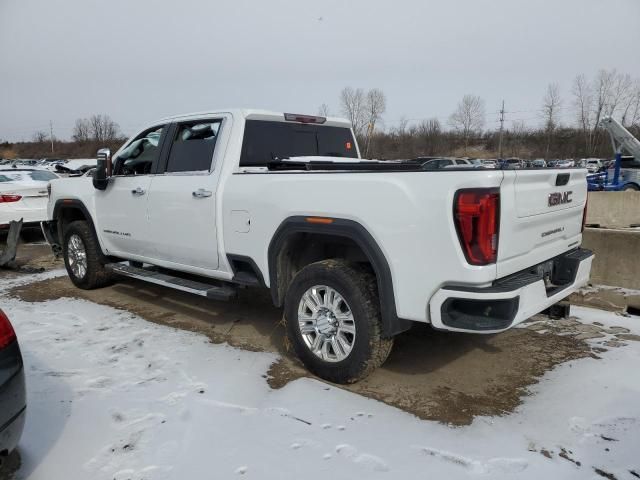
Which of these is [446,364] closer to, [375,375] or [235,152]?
[375,375]

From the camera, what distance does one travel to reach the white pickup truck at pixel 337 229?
2996 mm

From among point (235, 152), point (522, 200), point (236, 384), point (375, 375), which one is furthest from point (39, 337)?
point (522, 200)


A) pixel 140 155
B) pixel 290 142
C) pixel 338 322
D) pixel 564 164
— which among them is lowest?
pixel 338 322

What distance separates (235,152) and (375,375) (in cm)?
227

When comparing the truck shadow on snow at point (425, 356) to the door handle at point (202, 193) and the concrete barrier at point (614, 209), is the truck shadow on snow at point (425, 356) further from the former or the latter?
the concrete barrier at point (614, 209)

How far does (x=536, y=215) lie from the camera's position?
3283 millimetres

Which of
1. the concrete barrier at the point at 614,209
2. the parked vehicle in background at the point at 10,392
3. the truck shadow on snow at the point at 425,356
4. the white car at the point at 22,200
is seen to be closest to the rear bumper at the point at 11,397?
the parked vehicle in background at the point at 10,392

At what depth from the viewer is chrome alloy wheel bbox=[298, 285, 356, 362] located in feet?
11.8

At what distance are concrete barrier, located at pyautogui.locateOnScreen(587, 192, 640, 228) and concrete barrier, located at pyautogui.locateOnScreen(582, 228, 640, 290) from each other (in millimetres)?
5288

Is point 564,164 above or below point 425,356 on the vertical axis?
above

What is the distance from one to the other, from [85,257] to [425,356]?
4468mm

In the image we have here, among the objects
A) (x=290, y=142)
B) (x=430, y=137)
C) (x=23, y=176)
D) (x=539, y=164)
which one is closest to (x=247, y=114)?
(x=290, y=142)

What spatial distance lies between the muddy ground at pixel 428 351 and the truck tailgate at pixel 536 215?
3.22 feet

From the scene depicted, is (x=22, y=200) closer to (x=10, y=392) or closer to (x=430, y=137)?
(x=10, y=392)
